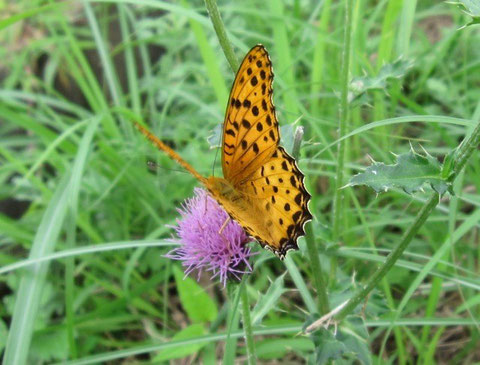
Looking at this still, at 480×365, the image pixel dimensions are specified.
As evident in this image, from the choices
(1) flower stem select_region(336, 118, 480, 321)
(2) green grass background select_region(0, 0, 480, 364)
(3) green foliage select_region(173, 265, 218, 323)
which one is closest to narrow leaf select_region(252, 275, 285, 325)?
(2) green grass background select_region(0, 0, 480, 364)

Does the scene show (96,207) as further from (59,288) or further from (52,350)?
(52,350)

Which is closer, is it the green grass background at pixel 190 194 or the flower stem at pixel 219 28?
the flower stem at pixel 219 28

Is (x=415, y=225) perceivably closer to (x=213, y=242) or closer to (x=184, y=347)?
(x=213, y=242)

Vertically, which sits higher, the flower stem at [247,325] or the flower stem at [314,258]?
the flower stem at [314,258]

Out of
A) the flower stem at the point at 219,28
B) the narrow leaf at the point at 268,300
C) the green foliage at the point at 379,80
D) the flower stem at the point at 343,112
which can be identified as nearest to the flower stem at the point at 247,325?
the narrow leaf at the point at 268,300

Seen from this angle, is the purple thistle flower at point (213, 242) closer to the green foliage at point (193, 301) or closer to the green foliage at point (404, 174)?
the green foliage at point (404, 174)

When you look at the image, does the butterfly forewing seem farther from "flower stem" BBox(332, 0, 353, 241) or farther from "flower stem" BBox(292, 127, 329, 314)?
"flower stem" BBox(332, 0, 353, 241)
